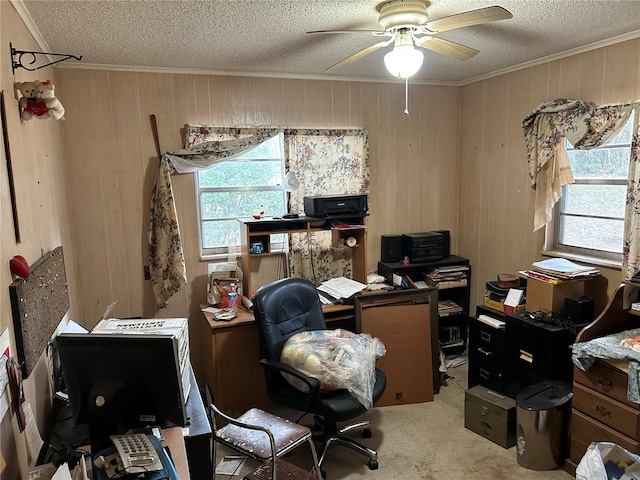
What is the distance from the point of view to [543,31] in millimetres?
2676

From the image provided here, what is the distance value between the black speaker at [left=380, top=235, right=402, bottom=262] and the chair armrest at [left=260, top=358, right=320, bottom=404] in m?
1.63

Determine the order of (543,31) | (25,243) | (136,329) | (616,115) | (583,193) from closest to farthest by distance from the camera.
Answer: (25,243) → (136,329) → (543,31) → (616,115) → (583,193)

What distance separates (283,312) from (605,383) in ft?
5.83

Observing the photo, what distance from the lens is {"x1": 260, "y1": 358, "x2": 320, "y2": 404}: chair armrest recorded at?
2.55m

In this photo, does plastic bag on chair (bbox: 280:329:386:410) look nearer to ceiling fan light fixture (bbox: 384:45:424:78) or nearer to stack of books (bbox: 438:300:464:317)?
stack of books (bbox: 438:300:464:317)

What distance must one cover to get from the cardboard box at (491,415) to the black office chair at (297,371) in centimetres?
66

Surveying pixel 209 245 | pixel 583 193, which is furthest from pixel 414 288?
pixel 209 245

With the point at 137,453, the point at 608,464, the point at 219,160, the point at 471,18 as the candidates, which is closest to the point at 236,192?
the point at 219,160

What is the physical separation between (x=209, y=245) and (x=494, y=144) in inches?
96.3

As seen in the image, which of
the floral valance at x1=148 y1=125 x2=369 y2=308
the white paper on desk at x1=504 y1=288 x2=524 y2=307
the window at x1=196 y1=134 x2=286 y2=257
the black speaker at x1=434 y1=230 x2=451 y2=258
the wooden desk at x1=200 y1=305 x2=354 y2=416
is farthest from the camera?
the black speaker at x1=434 y1=230 x2=451 y2=258

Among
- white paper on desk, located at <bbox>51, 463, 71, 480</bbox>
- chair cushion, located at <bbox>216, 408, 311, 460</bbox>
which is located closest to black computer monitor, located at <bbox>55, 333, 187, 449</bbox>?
white paper on desk, located at <bbox>51, 463, 71, 480</bbox>

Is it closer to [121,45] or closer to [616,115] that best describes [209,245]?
[121,45]

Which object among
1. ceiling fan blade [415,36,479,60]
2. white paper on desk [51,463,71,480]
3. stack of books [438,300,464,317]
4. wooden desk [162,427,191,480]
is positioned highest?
ceiling fan blade [415,36,479,60]

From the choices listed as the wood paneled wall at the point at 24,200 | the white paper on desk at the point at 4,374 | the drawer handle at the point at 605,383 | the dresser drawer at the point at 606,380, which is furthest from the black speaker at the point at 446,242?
the white paper on desk at the point at 4,374
